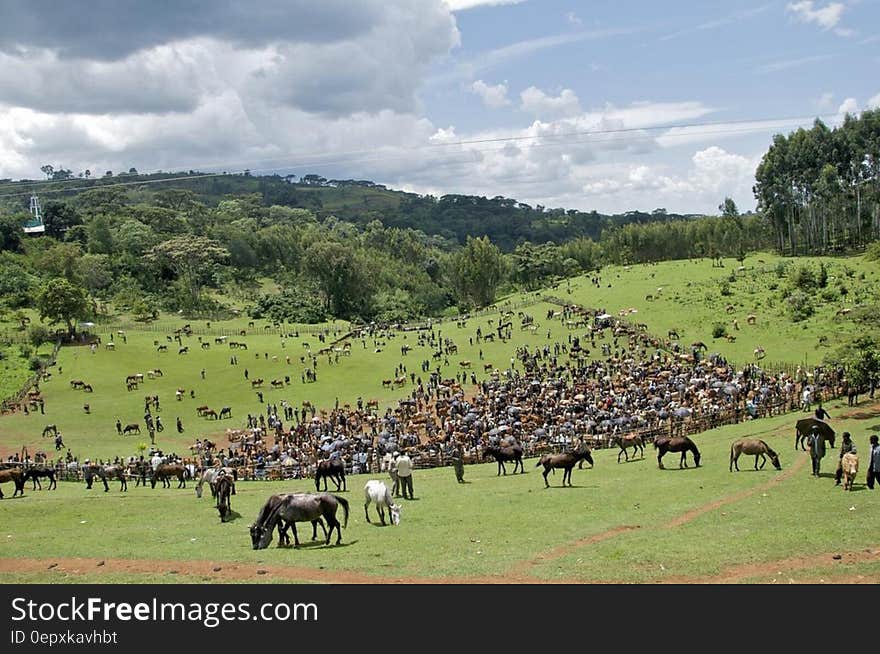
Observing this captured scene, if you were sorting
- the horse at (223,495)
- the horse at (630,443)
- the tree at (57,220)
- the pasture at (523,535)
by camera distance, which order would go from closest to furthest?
the pasture at (523,535)
the horse at (223,495)
the horse at (630,443)
the tree at (57,220)

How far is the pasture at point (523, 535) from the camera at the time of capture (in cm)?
1426

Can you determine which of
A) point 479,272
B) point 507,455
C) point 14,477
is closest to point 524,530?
point 507,455

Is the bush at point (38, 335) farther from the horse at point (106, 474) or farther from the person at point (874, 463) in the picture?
the person at point (874, 463)

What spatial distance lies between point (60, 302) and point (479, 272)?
60.2 metres

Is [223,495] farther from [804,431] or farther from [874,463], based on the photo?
A: [804,431]

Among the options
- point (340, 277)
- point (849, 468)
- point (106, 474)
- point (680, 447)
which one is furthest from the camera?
point (340, 277)

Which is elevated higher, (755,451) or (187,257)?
(187,257)

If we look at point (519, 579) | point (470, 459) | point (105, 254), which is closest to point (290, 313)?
point (105, 254)

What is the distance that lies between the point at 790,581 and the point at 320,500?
10.4m


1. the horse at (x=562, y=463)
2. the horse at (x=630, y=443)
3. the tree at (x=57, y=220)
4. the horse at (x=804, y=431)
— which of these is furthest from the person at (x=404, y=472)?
the tree at (x=57, y=220)

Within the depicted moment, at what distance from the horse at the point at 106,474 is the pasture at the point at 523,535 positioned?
3.57m

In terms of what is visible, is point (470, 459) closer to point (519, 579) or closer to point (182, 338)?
point (519, 579)

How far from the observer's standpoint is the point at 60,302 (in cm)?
7000
